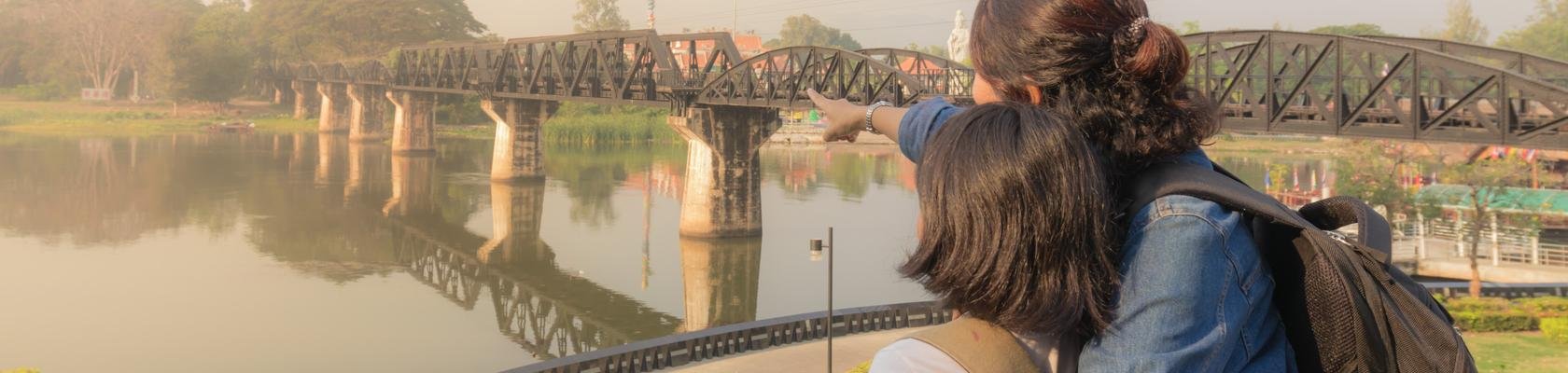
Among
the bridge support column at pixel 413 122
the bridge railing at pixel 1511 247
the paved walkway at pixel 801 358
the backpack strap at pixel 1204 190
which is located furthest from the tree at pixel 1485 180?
the bridge support column at pixel 413 122

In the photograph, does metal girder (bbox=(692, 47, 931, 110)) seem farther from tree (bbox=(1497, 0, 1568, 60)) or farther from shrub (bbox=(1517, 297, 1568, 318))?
tree (bbox=(1497, 0, 1568, 60))

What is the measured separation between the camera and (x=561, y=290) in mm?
33344

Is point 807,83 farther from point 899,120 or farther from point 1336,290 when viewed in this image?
point 1336,290

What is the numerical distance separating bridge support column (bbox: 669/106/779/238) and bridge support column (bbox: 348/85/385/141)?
53951mm

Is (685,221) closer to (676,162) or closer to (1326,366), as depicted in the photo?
(676,162)

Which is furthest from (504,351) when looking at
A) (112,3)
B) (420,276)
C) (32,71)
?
(32,71)

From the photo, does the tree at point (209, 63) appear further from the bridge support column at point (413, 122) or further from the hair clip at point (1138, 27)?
the hair clip at point (1138, 27)

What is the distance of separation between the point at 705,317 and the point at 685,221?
12.8 metres

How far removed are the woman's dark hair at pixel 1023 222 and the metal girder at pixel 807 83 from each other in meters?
31.8

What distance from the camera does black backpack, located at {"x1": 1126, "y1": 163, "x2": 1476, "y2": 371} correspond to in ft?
5.81

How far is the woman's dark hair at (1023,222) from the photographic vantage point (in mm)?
1733

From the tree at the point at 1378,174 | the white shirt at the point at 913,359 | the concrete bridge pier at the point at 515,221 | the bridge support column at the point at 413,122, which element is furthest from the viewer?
the bridge support column at the point at 413,122

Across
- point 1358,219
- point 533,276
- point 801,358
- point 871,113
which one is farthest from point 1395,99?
point 1358,219

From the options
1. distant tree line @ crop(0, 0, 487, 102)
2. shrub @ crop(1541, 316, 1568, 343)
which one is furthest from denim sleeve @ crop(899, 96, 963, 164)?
distant tree line @ crop(0, 0, 487, 102)
